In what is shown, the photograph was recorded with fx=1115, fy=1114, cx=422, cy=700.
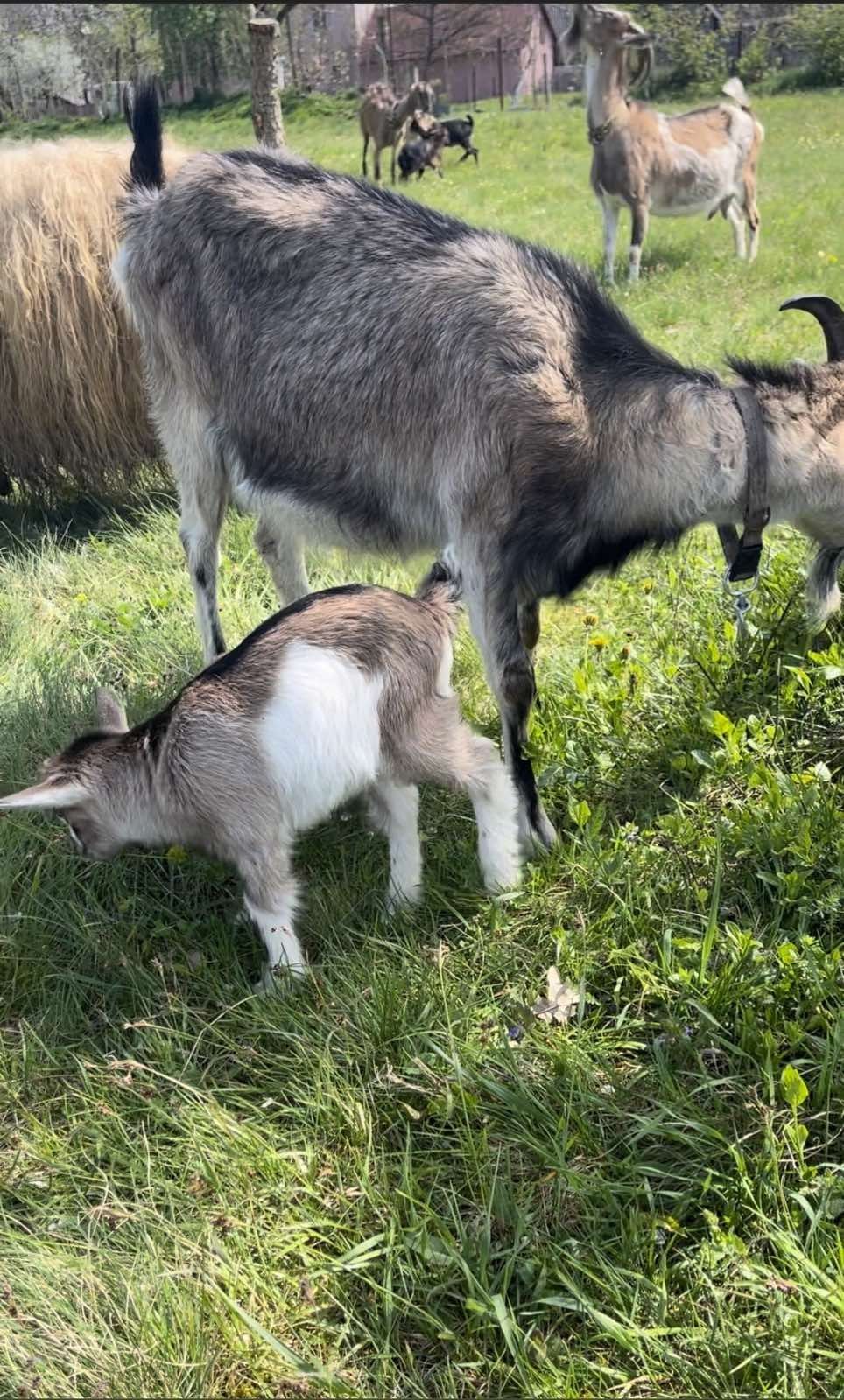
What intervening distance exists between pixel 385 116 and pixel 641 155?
30.1 feet

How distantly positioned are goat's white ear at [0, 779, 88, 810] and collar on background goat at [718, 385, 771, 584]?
1623mm

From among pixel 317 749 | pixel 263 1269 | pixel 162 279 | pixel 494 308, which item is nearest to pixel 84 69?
pixel 162 279

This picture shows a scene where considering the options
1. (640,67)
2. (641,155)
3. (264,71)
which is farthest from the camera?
(640,67)

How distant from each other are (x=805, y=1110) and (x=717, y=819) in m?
0.79

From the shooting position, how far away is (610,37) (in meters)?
9.20

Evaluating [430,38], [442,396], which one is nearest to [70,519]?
[442,396]

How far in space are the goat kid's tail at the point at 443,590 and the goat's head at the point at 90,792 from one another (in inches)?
32.7

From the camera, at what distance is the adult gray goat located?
268cm

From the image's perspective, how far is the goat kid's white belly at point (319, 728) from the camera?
2.40 meters

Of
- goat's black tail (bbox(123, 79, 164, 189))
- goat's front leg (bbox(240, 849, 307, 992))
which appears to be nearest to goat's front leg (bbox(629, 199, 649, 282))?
goat's black tail (bbox(123, 79, 164, 189))

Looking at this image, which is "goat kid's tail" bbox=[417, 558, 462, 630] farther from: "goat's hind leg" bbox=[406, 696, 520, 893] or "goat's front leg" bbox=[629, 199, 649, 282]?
"goat's front leg" bbox=[629, 199, 649, 282]

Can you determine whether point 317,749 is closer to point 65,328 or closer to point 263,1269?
point 263,1269

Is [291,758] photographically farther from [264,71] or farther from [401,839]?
[264,71]

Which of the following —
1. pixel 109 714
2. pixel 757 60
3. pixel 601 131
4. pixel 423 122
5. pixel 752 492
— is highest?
pixel 757 60
